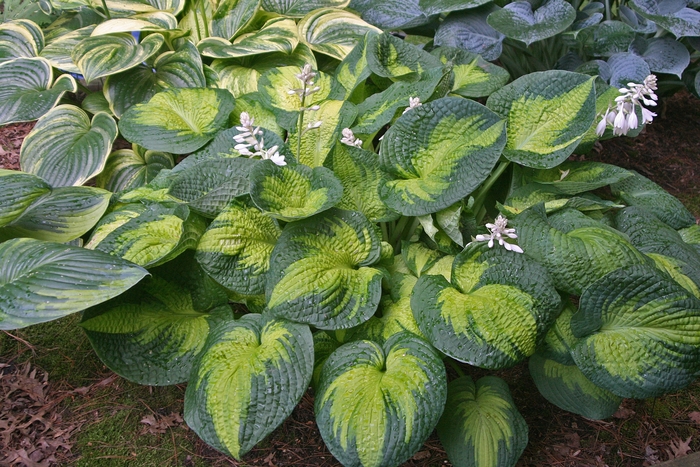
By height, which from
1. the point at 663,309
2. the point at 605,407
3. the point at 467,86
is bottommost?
the point at 605,407

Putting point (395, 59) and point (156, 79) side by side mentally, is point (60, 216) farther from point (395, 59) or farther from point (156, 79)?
point (395, 59)

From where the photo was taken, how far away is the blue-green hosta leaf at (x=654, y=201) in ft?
5.73

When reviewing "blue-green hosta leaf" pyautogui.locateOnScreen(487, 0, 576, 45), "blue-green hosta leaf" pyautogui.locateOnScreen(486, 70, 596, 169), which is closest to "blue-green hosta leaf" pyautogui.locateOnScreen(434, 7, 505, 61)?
"blue-green hosta leaf" pyautogui.locateOnScreen(487, 0, 576, 45)

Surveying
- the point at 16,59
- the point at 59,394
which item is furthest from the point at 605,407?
the point at 16,59

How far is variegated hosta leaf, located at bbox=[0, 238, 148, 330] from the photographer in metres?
1.16

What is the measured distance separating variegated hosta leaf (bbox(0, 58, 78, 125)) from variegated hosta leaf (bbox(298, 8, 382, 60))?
3.12 feet

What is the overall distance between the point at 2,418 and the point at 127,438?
0.35 meters

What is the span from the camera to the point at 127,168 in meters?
2.07

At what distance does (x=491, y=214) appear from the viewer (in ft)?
6.26

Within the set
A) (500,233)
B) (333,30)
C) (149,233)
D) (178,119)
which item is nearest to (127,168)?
(178,119)

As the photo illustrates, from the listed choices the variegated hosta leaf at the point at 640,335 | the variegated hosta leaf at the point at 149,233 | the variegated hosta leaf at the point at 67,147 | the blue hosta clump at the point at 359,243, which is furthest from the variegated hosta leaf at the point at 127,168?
the variegated hosta leaf at the point at 640,335

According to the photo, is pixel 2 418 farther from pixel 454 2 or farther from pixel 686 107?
pixel 686 107

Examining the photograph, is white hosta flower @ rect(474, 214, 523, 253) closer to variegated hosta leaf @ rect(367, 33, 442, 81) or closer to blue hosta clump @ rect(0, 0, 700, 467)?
blue hosta clump @ rect(0, 0, 700, 467)

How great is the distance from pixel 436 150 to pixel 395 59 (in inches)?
22.3
